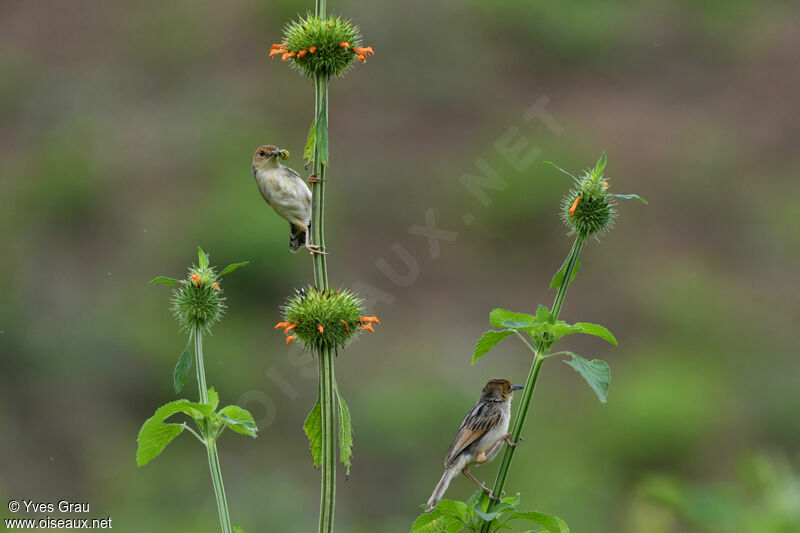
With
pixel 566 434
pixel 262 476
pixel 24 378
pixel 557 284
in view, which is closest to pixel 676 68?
pixel 566 434

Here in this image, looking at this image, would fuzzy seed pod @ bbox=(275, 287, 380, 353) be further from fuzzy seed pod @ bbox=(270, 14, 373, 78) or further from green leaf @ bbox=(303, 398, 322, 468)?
fuzzy seed pod @ bbox=(270, 14, 373, 78)

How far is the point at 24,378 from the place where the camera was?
1155 centimetres

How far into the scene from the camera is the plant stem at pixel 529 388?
80.5 inches

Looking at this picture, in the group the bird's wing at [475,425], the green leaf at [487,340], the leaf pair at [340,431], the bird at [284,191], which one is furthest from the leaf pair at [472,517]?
the bird at [284,191]

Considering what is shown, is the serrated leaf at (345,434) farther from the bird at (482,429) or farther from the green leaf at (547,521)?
the bird at (482,429)

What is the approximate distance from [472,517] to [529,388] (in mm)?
395

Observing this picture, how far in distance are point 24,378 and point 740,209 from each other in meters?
10.2

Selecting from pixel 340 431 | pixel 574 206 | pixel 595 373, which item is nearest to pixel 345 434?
pixel 340 431

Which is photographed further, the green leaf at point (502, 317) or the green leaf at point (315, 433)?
the green leaf at point (315, 433)

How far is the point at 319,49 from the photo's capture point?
8.19 feet

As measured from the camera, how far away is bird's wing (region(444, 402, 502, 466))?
9.95 ft

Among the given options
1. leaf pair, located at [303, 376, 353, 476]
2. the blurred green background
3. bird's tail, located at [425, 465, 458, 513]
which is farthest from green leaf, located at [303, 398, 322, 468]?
the blurred green background

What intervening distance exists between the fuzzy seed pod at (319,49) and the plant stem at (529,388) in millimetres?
759

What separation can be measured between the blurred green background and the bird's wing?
14.0ft
